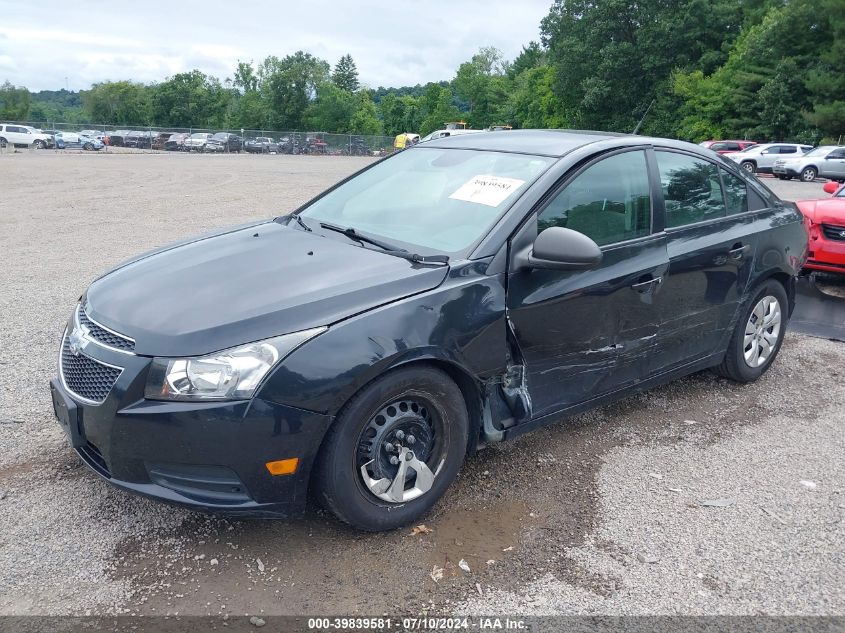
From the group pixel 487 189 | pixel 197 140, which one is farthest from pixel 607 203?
pixel 197 140

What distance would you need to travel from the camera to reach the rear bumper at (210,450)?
2.76 meters

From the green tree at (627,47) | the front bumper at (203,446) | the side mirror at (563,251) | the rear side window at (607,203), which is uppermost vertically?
the green tree at (627,47)

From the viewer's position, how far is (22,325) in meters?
6.03

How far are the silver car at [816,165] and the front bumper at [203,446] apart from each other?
108 feet

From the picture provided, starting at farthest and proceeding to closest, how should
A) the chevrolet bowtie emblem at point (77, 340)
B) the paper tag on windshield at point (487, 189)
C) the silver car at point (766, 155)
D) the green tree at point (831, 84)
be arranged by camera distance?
the green tree at point (831, 84)
the silver car at point (766, 155)
the paper tag on windshield at point (487, 189)
the chevrolet bowtie emblem at point (77, 340)

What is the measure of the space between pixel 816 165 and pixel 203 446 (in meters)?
33.5

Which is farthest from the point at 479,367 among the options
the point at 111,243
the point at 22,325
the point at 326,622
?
the point at 111,243

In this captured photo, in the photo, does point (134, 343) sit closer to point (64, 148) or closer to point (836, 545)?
point (836, 545)

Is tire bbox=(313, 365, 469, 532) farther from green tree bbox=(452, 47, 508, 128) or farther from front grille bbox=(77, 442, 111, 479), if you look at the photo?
green tree bbox=(452, 47, 508, 128)

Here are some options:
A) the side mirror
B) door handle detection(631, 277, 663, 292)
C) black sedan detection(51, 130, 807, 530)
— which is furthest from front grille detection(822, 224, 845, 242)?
the side mirror

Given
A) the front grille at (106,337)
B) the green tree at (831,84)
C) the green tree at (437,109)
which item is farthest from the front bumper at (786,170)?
the green tree at (437,109)

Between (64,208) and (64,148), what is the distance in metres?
39.5

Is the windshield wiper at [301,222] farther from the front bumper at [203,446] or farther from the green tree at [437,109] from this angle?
the green tree at [437,109]

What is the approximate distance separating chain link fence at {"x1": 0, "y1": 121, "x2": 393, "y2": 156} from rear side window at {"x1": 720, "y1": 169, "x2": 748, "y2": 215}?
166ft
